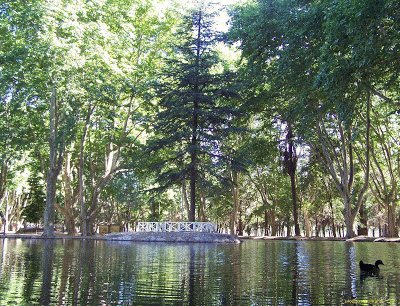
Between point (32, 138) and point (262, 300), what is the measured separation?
30.6 meters

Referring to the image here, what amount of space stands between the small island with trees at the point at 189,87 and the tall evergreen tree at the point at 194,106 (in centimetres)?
10

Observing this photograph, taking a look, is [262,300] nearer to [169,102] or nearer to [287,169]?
[169,102]

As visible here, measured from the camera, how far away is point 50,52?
21.8 metres

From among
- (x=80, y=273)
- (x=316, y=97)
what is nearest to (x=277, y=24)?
(x=316, y=97)

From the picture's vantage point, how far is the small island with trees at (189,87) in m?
15.3

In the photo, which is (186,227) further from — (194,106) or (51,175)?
(51,175)

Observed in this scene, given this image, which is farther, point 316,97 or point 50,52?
point 50,52

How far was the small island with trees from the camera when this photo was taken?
15305 millimetres

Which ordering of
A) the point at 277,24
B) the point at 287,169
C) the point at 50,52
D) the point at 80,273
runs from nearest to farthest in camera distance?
the point at 80,273
the point at 277,24
the point at 50,52
the point at 287,169

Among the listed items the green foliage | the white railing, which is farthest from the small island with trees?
the green foliage

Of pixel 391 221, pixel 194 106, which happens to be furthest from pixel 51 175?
pixel 391 221

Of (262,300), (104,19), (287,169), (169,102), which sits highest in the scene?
(104,19)

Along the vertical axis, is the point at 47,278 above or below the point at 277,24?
below

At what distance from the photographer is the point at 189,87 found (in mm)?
28531
